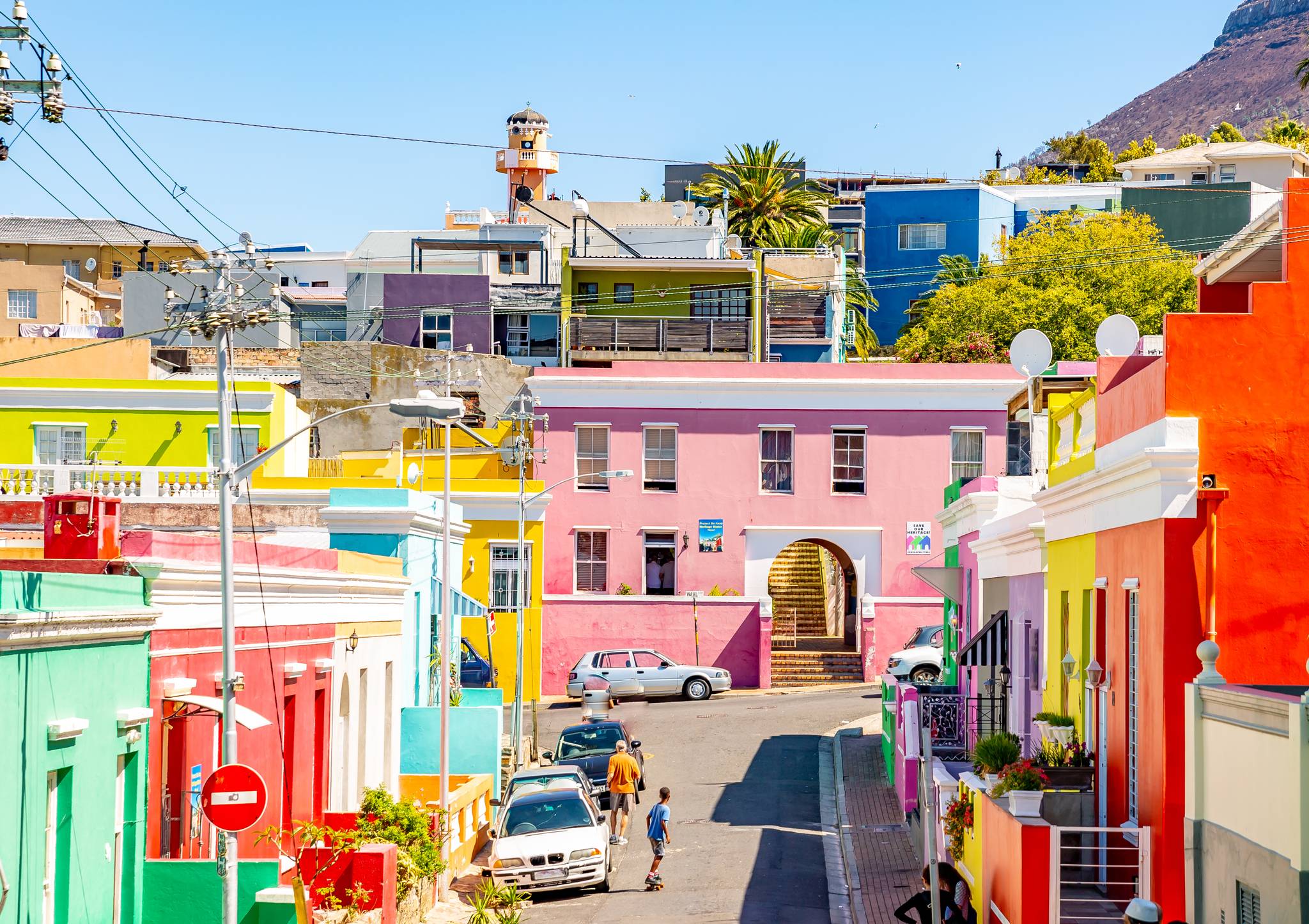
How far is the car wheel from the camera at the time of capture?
4159 cm

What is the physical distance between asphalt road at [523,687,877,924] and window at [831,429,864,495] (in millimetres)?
5987

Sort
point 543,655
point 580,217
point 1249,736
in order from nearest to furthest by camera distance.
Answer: point 1249,736, point 543,655, point 580,217

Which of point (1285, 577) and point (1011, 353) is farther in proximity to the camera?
point (1011, 353)

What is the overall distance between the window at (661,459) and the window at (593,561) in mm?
1957

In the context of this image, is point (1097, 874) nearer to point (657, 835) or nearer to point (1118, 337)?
point (1118, 337)

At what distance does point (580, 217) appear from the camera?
67500mm

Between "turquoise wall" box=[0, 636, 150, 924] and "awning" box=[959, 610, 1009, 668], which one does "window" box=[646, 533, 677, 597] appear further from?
"turquoise wall" box=[0, 636, 150, 924]

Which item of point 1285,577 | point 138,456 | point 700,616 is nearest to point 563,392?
point 700,616

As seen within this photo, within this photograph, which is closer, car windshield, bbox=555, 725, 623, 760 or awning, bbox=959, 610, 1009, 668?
awning, bbox=959, 610, 1009, 668

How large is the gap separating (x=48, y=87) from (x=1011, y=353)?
50.5 ft

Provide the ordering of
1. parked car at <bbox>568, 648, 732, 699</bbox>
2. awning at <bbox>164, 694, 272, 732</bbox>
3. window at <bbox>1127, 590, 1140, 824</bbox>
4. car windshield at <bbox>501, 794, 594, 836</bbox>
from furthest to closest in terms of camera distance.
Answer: parked car at <bbox>568, 648, 732, 699</bbox>
car windshield at <bbox>501, 794, 594, 836</bbox>
awning at <bbox>164, 694, 272, 732</bbox>
window at <bbox>1127, 590, 1140, 824</bbox>

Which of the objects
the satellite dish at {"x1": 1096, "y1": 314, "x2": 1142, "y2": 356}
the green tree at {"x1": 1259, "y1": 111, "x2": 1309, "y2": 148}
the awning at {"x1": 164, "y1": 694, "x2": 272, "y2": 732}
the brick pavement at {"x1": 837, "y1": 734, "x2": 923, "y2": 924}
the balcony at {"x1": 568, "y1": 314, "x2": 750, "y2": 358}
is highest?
the green tree at {"x1": 1259, "y1": 111, "x2": 1309, "y2": 148}

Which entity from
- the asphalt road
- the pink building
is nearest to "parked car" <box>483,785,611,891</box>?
the asphalt road

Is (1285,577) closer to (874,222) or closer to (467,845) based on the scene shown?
(467,845)
